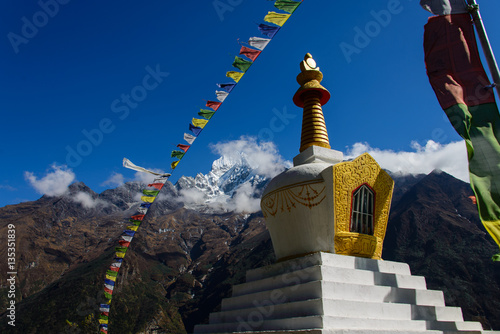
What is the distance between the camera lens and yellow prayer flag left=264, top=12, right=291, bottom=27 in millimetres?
7594

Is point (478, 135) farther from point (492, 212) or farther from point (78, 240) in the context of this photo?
point (78, 240)

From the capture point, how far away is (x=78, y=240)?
11194 centimetres

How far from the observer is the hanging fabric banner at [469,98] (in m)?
5.92

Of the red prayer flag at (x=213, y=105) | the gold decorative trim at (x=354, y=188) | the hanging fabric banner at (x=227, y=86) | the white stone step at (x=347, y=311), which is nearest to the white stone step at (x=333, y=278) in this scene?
the white stone step at (x=347, y=311)

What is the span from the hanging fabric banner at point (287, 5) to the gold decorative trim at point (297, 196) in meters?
3.52

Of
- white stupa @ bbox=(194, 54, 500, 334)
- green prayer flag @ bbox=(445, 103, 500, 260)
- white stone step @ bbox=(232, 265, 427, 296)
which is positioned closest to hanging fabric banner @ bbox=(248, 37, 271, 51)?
white stupa @ bbox=(194, 54, 500, 334)

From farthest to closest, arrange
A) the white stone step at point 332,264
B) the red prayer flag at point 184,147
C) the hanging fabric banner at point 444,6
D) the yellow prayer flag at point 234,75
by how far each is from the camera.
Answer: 1. the red prayer flag at point 184,147
2. the yellow prayer flag at point 234,75
3. the white stone step at point 332,264
4. the hanging fabric banner at point 444,6

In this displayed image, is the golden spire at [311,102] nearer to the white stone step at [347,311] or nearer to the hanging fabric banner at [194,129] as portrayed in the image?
the hanging fabric banner at [194,129]

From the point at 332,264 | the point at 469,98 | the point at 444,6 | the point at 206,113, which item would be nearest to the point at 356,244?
the point at 332,264

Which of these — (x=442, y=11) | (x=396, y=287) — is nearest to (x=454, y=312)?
(x=396, y=287)

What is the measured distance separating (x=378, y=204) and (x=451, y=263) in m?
47.1

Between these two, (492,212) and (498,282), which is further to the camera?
(498,282)

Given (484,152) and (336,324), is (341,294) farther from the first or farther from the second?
(484,152)

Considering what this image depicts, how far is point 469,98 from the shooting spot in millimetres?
6633
